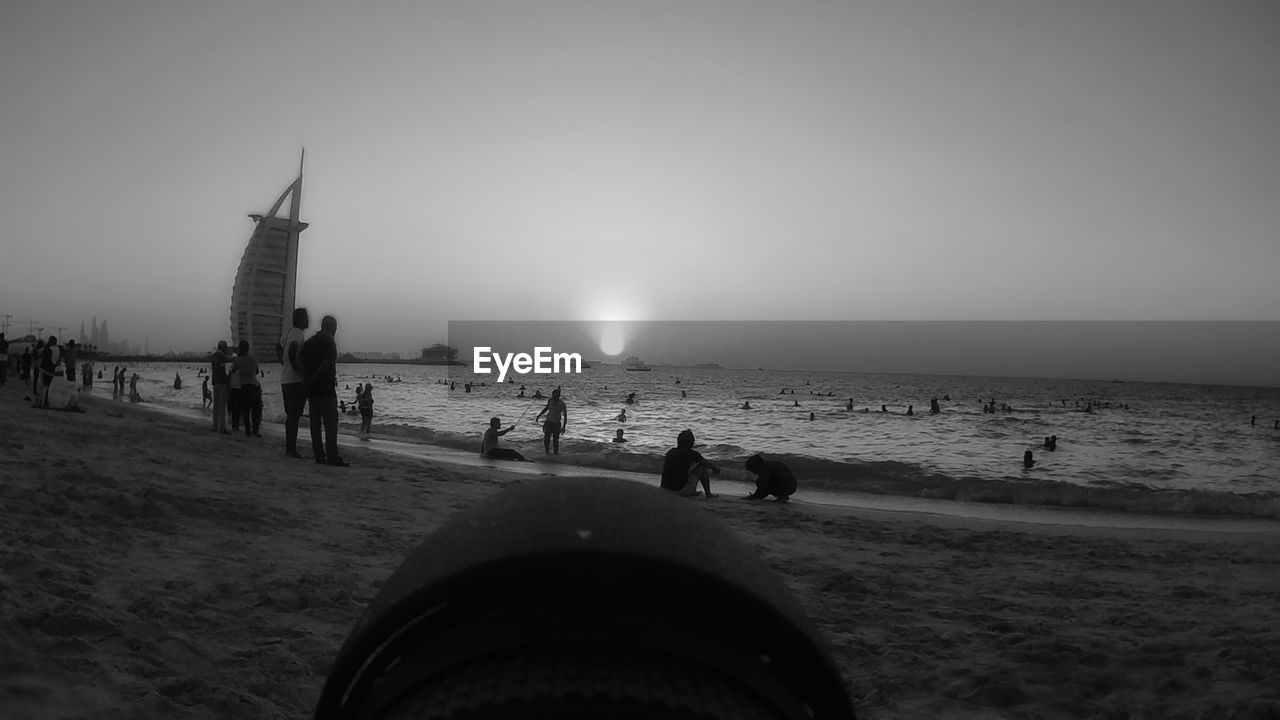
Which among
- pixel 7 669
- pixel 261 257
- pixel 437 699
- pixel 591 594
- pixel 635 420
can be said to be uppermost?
pixel 261 257

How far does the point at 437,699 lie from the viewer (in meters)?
0.91

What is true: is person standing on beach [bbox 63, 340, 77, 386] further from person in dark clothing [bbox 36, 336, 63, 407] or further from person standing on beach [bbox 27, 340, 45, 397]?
person in dark clothing [bbox 36, 336, 63, 407]

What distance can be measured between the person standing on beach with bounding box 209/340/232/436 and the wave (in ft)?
26.5

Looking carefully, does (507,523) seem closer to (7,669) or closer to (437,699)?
(437,699)

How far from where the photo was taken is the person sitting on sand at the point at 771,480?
1236cm

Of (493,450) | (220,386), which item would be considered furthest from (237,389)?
(493,450)

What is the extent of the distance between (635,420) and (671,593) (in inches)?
1490

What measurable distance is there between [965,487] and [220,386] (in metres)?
16.5

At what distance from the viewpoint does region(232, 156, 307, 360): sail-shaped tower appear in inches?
1404

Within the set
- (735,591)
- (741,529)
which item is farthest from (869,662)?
(741,529)

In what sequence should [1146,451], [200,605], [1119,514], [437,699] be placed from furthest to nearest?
[1146,451] < [1119,514] < [200,605] < [437,699]

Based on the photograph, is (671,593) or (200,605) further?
(200,605)

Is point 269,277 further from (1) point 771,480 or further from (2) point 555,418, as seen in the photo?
(1) point 771,480

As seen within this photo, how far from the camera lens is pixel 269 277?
37281 mm
